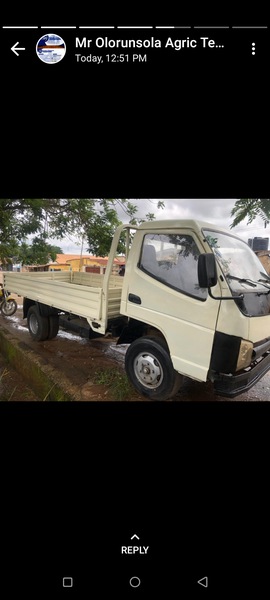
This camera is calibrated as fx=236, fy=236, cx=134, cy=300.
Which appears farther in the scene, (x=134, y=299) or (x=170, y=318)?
(x=134, y=299)

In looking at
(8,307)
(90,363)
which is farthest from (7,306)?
(90,363)

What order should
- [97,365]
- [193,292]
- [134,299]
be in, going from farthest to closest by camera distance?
1. [97,365]
2. [134,299]
3. [193,292]

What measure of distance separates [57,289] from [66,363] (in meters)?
1.28

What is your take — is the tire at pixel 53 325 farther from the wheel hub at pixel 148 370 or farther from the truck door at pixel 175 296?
the wheel hub at pixel 148 370

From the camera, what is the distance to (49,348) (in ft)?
15.4

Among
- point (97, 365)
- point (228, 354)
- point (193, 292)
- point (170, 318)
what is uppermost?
point (193, 292)

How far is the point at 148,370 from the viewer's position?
9.30 feet

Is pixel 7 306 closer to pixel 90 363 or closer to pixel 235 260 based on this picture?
pixel 90 363

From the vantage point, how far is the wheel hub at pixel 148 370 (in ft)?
9.09
